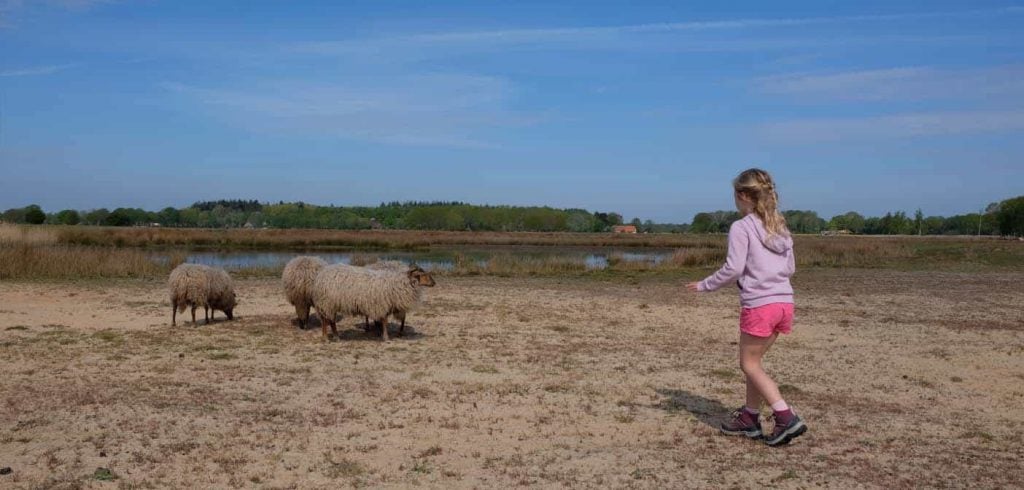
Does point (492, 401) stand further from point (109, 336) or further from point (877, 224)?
point (877, 224)

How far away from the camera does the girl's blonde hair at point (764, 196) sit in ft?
21.7

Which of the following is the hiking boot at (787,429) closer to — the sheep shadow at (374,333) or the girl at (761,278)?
the girl at (761,278)

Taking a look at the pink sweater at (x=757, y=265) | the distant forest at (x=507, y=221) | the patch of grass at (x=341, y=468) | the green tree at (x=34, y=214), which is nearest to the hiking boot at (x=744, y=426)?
the pink sweater at (x=757, y=265)

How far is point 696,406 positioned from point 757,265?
2.35 metres

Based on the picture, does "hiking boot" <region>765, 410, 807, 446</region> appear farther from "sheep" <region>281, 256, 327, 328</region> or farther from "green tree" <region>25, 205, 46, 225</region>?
"green tree" <region>25, 205, 46, 225</region>

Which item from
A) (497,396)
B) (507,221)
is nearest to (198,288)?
(497,396)

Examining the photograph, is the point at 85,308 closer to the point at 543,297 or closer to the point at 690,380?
the point at 543,297

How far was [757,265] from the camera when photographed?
6.55m

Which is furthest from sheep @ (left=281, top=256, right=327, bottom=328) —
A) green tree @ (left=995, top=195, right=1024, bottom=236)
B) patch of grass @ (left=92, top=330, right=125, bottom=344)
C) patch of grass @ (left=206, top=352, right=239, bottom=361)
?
green tree @ (left=995, top=195, right=1024, bottom=236)

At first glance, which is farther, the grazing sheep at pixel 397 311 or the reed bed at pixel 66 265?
the reed bed at pixel 66 265

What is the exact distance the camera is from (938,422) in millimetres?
7719

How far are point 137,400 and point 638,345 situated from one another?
7321 mm

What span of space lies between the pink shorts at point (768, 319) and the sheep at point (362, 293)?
6996 mm

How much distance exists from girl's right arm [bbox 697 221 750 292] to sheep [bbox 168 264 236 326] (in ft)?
33.4
